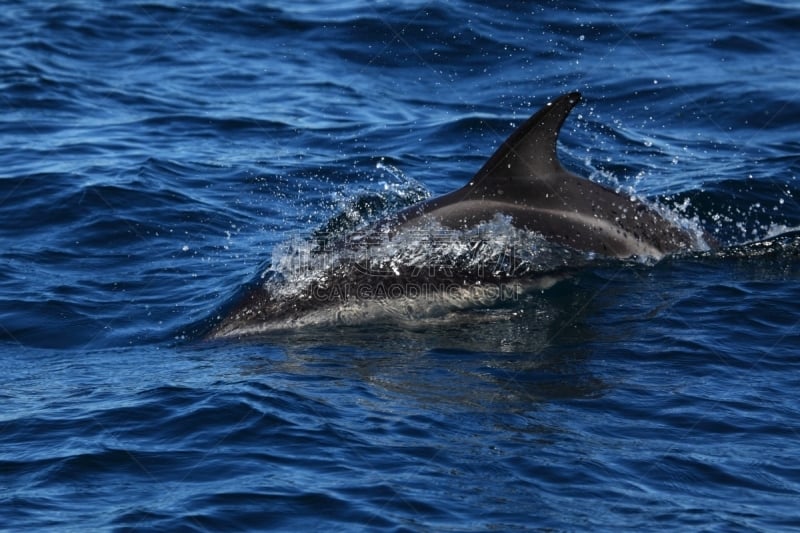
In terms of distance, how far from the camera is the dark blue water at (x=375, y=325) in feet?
24.2

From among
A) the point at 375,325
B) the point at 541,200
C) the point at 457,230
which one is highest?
the point at 541,200

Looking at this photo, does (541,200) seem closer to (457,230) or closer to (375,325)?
(457,230)

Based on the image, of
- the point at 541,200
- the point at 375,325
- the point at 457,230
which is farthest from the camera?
the point at 541,200

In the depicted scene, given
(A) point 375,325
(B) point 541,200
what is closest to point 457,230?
(B) point 541,200

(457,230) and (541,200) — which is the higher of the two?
(541,200)

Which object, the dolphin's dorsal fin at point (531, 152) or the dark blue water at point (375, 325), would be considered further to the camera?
the dolphin's dorsal fin at point (531, 152)

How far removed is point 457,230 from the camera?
33.6 feet

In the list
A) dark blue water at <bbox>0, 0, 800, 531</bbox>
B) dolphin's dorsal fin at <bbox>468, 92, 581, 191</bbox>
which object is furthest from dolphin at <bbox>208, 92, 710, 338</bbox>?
dark blue water at <bbox>0, 0, 800, 531</bbox>

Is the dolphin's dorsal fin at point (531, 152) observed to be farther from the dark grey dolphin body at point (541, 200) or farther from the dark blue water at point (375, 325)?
the dark blue water at point (375, 325)

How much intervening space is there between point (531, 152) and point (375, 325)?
195cm

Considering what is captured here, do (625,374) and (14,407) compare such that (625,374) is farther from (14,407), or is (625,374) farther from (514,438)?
(14,407)

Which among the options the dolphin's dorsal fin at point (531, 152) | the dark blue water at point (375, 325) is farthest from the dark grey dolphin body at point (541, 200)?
the dark blue water at point (375, 325)

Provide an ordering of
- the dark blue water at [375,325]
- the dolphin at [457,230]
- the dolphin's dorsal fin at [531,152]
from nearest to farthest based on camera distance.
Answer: the dark blue water at [375,325] → the dolphin's dorsal fin at [531,152] → the dolphin at [457,230]

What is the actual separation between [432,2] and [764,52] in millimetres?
5758
